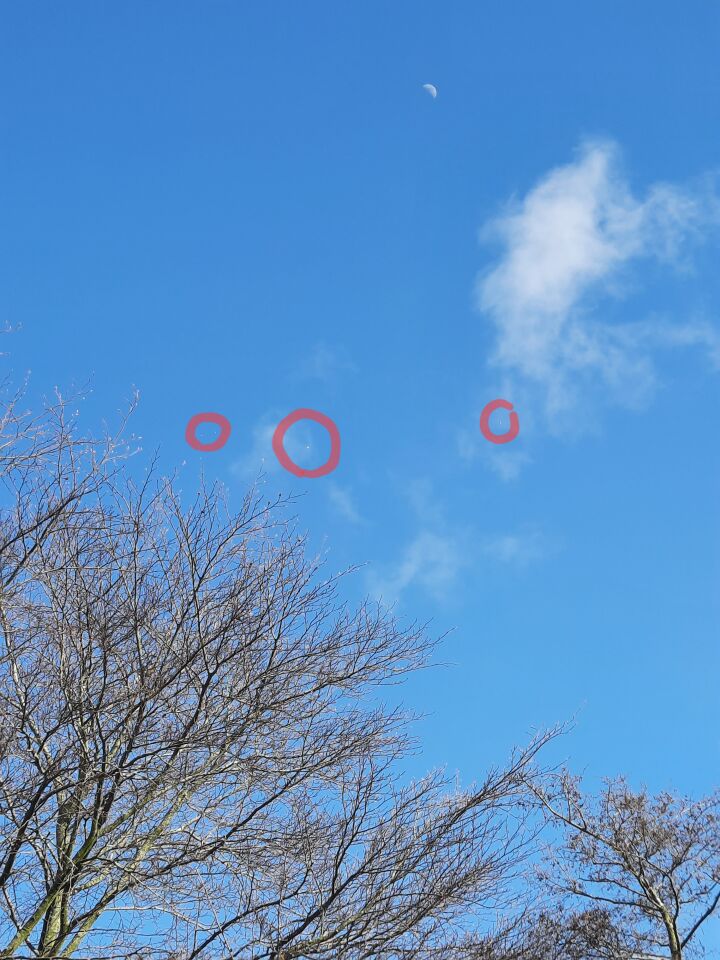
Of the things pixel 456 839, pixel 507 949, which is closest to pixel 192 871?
pixel 456 839

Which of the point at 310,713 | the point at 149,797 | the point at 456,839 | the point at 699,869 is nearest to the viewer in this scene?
the point at 149,797

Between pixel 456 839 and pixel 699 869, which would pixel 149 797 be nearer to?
pixel 456 839

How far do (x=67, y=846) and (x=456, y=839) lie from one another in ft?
9.13

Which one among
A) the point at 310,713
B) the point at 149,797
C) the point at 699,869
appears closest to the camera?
the point at 149,797

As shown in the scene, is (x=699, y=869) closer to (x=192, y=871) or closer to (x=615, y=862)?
(x=615, y=862)

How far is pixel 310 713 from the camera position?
263 inches

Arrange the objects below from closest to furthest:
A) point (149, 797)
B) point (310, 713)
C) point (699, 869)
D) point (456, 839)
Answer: point (149, 797) < point (456, 839) < point (310, 713) < point (699, 869)

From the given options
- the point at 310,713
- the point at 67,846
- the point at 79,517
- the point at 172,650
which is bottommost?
the point at 67,846

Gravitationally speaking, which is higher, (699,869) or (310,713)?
(310,713)

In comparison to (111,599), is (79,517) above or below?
above

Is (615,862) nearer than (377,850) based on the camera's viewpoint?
No

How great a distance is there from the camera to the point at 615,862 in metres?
14.0

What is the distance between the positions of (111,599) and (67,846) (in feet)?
5.73

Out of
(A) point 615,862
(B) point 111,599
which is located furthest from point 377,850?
(A) point 615,862
